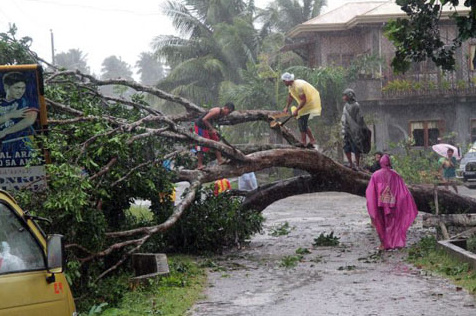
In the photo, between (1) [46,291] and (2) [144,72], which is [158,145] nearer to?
(1) [46,291]

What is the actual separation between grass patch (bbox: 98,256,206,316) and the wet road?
187 millimetres

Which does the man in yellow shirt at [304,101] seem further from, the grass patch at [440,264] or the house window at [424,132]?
the house window at [424,132]

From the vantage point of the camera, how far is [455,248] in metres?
12.4

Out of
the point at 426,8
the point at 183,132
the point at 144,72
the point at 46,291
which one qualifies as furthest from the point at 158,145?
the point at 144,72

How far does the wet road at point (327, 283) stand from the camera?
374 inches

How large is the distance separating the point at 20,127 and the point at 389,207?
24.0 feet

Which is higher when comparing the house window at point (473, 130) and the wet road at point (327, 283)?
the house window at point (473, 130)

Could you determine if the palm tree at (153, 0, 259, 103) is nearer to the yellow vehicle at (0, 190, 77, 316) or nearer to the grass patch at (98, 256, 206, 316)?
the grass patch at (98, 256, 206, 316)

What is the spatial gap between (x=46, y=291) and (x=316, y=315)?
4261 millimetres

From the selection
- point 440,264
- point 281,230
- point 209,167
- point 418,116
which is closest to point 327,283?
point 440,264

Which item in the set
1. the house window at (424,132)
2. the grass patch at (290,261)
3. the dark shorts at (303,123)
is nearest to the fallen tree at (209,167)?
the dark shorts at (303,123)

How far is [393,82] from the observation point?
35438 millimetres

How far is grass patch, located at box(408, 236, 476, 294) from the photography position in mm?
10911

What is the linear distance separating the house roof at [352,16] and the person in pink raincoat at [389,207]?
2077 cm
